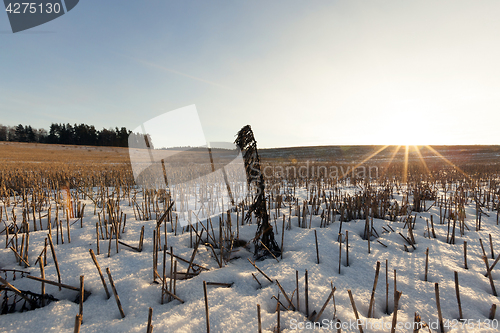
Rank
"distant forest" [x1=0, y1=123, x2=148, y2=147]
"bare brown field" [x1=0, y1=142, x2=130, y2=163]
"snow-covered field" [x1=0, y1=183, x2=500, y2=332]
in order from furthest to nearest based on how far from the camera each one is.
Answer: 1. "distant forest" [x1=0, y1=123, x2=148, y2=147]
2. "bare brown field" [x1=0, y1=142, x2=130, y2=163]
3. "snow-covered field" [x1=0, y1=183, x2=500, y2=332]

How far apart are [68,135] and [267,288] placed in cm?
8133

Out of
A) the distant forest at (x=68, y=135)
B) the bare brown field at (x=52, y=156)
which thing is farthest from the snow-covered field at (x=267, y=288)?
the distant forest at (x=68, y=135)

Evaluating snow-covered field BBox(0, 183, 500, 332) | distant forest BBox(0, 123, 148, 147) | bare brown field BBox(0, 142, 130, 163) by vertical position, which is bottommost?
snow-covered field BBox(0, 183, 500, 332)

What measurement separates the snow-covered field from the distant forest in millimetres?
68078

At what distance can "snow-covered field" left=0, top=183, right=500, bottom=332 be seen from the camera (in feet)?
4.91

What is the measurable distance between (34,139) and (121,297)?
90205 mm

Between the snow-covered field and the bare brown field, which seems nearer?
the snow-covered field

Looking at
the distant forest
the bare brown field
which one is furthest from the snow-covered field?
the distant forest

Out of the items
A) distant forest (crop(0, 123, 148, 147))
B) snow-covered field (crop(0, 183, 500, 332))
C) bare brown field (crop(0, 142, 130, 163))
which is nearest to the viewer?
snow-covered field (crop(0, 183, 500, 332))

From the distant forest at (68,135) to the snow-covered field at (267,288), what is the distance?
68.1 m

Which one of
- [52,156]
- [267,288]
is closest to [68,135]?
[52,156]

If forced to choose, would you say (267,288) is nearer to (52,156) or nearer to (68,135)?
(52,156)

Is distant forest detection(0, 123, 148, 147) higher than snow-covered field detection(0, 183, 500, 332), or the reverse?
distant forest detection(0, 123, 148, 147)

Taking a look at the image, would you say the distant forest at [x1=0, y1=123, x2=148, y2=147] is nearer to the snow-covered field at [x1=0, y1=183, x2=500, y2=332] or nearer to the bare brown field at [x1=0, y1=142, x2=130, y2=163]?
the bare brown field at [x1=0, y1=142, x2=130, y2=163]
